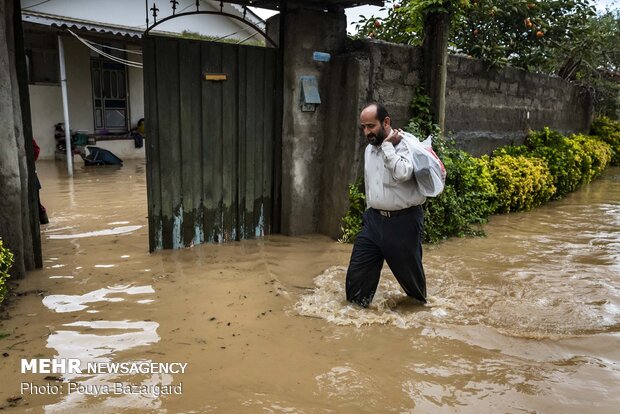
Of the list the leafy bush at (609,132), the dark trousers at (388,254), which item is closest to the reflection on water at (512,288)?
the dark trousers at (388,254)

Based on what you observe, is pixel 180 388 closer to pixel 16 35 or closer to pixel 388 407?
pixel 388 407

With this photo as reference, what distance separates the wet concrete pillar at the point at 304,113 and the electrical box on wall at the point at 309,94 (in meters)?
0.03

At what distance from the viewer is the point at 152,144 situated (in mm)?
5402

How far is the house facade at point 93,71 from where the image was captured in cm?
1246

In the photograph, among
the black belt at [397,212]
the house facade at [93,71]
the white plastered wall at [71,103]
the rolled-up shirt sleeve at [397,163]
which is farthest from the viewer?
the white plastered wall at [71,103]

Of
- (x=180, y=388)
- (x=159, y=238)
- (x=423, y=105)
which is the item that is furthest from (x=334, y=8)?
(x=180, y=388)

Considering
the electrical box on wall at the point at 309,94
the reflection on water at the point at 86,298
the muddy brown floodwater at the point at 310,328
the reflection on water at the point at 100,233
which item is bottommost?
the muddy brown floodwater at the point at 310,328

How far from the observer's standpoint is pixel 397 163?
3.70m

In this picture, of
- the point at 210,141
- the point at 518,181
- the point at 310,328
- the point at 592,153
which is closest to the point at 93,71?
the point at 210,141

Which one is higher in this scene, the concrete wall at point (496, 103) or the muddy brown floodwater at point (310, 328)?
the concrete wall at point (496, 103)

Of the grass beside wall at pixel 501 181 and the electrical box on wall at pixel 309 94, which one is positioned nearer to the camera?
the electrical box on wall at pixel 309 94

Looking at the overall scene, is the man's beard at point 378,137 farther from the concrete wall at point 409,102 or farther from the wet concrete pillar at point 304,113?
the wet concrete pillar at point 304,113

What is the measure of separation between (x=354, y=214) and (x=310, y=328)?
8.06 feet

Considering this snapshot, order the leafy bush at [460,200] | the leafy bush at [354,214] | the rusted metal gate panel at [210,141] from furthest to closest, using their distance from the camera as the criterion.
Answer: the leafy bush at [460,200] < the leafy bush at [354,214] < the rusted metal gate panel at [210,141]
